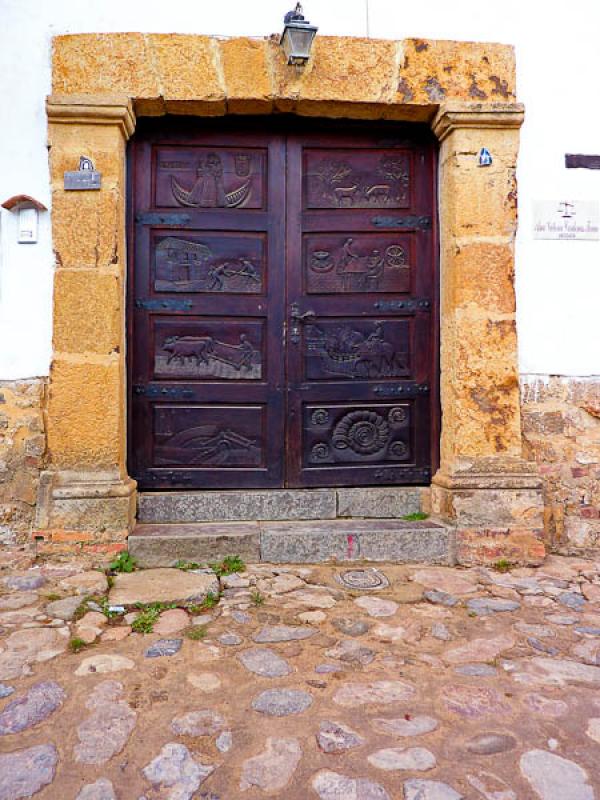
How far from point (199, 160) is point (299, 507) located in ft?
6.65

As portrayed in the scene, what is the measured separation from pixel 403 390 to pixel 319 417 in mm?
508

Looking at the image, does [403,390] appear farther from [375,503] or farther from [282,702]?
[282,702]

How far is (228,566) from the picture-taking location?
301 centimetres

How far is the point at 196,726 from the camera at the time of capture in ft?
5.49

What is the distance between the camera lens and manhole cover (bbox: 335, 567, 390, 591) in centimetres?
281

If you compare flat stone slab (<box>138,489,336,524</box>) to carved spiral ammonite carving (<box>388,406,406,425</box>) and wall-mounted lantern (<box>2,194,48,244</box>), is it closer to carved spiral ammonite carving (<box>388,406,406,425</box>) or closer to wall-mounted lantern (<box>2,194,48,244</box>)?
carved spiral ammonite carving (<box>388,406,406,425</box>)

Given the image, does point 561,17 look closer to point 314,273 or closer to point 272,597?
point 314,273

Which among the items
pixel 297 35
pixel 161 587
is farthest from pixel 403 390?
pixel 297 35

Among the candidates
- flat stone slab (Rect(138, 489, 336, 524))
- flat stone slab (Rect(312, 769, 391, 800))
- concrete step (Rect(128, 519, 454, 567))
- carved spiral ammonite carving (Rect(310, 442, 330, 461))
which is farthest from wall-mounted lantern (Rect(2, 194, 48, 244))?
flat stone slab (Rect(312, 769, 391, 800))

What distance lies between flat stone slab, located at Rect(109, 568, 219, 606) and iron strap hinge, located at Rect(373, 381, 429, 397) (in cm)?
140

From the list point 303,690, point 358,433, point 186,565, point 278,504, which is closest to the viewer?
point 303,690

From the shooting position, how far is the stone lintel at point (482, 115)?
3305 mm

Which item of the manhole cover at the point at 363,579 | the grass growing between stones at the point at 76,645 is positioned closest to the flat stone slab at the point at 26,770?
the grass growing between stones at the point at 76,645

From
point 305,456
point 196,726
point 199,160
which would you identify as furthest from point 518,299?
point 196,726
